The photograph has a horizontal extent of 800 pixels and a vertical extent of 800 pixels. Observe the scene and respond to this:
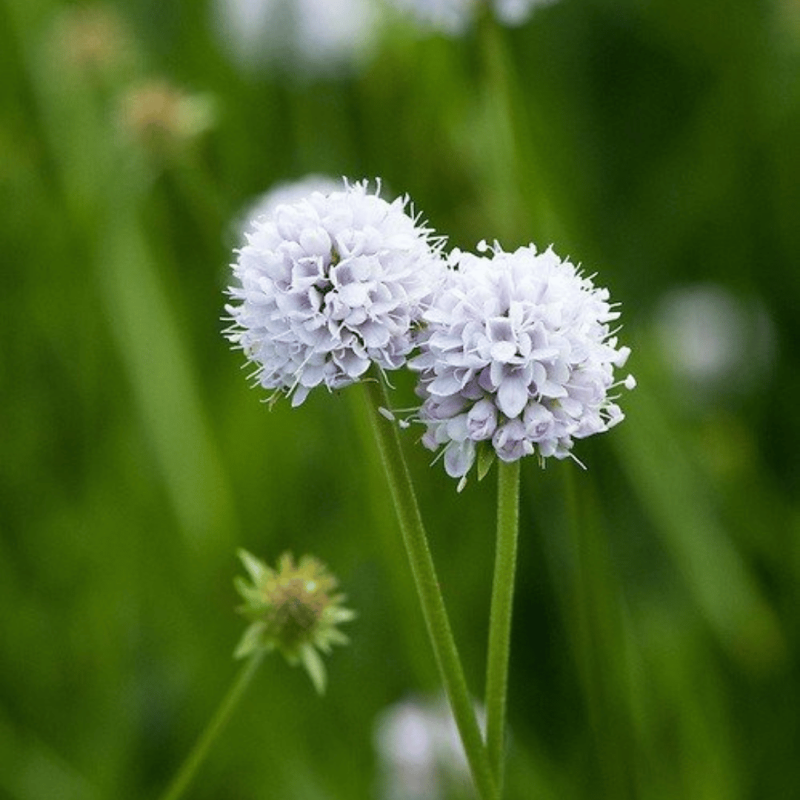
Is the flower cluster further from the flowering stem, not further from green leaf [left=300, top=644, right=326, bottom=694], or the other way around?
green leaf [left=300, top=644, right=326, bottom=694]

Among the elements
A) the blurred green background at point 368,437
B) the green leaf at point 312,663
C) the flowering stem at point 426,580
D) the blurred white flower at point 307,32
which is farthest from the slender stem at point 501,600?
the blurred white flower at point 307,32

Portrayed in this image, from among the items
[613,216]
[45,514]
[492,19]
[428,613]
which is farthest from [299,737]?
[613,216]

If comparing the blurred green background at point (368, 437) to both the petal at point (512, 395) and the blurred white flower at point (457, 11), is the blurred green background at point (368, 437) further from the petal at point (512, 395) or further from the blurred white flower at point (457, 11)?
the petal at point (512, 395)

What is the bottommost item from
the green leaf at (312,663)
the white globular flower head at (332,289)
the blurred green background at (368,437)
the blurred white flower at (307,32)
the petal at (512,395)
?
the green leaf at (312,663)

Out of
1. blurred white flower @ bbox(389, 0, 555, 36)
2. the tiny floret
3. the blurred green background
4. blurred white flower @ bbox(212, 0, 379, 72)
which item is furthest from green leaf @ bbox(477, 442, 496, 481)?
blurred white flower @ bbox(212, 0, 379, 72)

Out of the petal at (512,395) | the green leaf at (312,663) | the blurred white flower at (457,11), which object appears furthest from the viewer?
the blurred white flower at (457,11)

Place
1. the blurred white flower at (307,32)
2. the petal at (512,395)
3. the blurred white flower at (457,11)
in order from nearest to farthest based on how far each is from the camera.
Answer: the petal at (512,395) → the blurred white flower at (457,11) → the blurred white flower at (307,32)

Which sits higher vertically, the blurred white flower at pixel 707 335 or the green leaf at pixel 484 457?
the blurred white flower at pixel 707 335

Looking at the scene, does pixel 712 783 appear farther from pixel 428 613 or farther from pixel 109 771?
pixel 428 613

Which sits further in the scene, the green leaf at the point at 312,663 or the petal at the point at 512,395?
the green leaf at the point at 312,663
